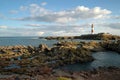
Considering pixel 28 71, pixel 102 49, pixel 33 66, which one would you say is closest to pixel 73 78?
pixel 28 71

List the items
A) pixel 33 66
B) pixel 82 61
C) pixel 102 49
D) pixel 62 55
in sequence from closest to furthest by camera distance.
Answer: pixel 33 66, pixel 82 61, pixel 62 55, pixel 102 49

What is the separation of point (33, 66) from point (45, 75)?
12.1 meters

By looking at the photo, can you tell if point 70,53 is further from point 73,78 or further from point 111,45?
point 111,45

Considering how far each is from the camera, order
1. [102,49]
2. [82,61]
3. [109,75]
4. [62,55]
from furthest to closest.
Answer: [102,49], [62,55], [82,61], [109,75]

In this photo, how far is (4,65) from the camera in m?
56.6

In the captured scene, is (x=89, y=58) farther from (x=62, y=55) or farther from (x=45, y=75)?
(x=45, y=75)

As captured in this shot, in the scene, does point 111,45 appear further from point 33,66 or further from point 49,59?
point 33,66

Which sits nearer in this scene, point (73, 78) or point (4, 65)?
point (73, 78)

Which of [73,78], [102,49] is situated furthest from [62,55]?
[102,49]

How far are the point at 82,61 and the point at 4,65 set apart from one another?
23009 mm

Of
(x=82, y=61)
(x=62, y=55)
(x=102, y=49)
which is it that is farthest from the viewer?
(x=102, y=49)

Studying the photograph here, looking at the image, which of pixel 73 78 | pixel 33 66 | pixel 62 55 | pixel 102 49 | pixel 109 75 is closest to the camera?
pixel 73 78

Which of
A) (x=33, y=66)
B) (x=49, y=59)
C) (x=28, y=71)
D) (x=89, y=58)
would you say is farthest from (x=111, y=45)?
(x=28, y=71)

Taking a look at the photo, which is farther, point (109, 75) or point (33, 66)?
point (33, 66)
